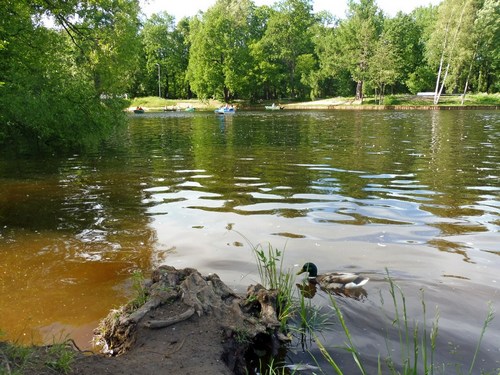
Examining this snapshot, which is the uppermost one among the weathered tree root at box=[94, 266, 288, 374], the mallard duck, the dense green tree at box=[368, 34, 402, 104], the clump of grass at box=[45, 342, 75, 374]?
the dense green tree at box=[368, 34, 402, 104]

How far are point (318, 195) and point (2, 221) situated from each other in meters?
7.17

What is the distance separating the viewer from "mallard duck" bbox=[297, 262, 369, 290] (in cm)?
533

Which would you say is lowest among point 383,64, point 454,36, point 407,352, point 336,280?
point 336,280

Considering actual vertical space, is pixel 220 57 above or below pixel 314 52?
below

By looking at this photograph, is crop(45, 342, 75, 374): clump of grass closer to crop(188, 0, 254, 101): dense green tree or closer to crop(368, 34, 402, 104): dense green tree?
crop(368, 34, 402, 104): dense green tree

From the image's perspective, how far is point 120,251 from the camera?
6.95 m

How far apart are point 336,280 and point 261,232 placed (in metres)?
2.59

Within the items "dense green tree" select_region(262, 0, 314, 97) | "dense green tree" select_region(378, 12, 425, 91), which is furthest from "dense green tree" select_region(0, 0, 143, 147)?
"dense green tree" select_region(262, 0, 314, 97)

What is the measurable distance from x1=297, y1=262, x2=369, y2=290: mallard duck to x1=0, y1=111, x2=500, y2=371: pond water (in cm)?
19

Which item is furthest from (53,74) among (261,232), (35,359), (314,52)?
(314,52)

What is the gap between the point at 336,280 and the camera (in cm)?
541


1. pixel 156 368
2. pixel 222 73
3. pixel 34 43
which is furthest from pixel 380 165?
pixel 222 73

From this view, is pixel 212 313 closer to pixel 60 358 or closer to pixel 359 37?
pixel 60 358

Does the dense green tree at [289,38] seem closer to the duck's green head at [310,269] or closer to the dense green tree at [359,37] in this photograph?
the dense green tree at [359,37]
